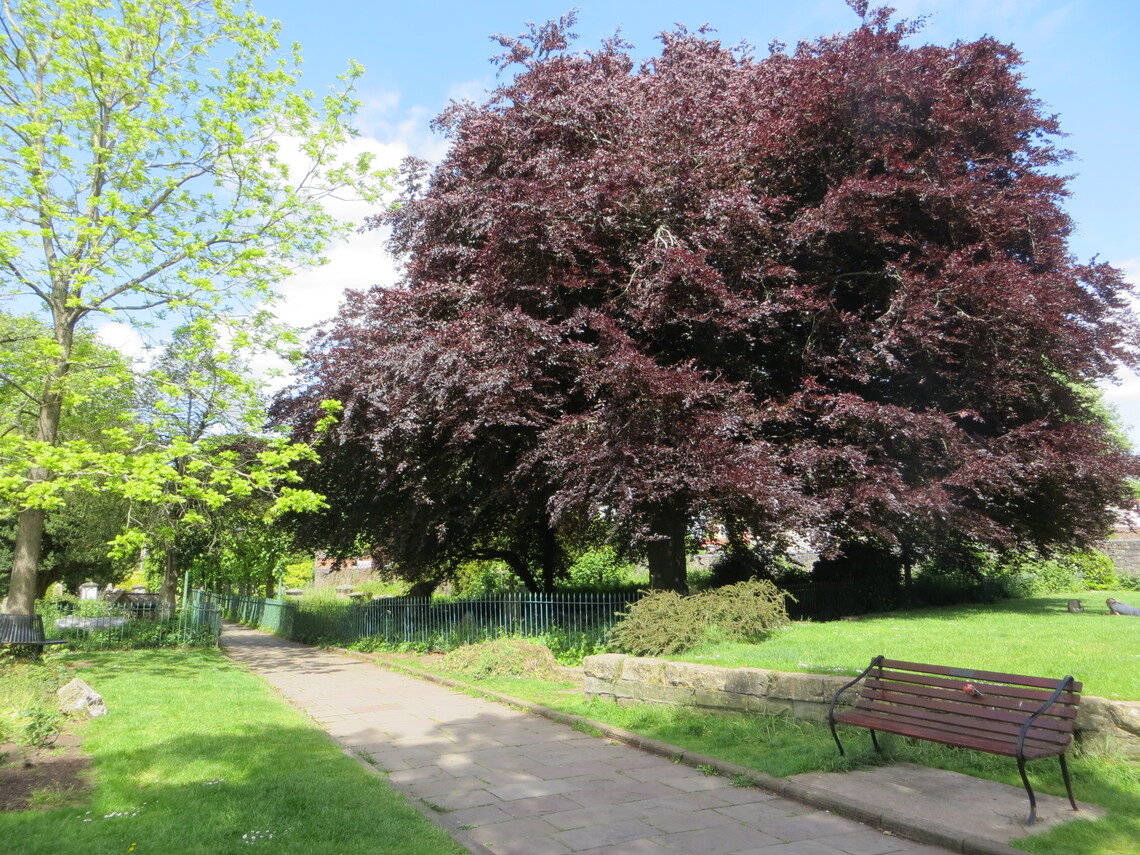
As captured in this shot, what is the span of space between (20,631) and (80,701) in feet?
15.1

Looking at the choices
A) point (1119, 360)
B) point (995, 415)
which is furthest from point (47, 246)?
point (1119, 360)

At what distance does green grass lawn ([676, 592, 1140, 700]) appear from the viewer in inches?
274

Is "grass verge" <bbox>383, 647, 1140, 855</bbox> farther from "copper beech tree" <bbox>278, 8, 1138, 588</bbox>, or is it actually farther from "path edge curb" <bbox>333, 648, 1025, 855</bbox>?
"copper beech tree" <bbox>278, 8, 1138, 588</bbox>

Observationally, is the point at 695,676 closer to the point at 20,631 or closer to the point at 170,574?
the point at 20,631

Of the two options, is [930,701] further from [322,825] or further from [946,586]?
[946,586]

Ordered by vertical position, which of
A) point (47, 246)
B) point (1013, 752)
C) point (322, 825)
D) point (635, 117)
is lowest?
point (322, 825)

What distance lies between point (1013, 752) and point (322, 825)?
14.5ft

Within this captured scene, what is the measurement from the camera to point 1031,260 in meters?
13.4

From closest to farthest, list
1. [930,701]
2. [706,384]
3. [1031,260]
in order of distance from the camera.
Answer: [930,701] → [706,384] → [1031,260]

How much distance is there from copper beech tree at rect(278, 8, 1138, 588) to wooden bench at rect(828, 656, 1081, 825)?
13.8 ft

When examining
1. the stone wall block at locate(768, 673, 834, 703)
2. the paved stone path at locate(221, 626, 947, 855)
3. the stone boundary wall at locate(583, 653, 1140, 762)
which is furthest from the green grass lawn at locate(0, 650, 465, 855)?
the stone wall block at locate(768, 673, 834, 703)

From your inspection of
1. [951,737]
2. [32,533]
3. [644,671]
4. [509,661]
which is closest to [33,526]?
[32,533]

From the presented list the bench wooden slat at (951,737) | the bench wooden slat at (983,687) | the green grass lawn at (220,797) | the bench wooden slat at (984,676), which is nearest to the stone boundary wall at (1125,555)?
the bench wooden slat at (983,687)

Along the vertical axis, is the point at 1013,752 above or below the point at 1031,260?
below
